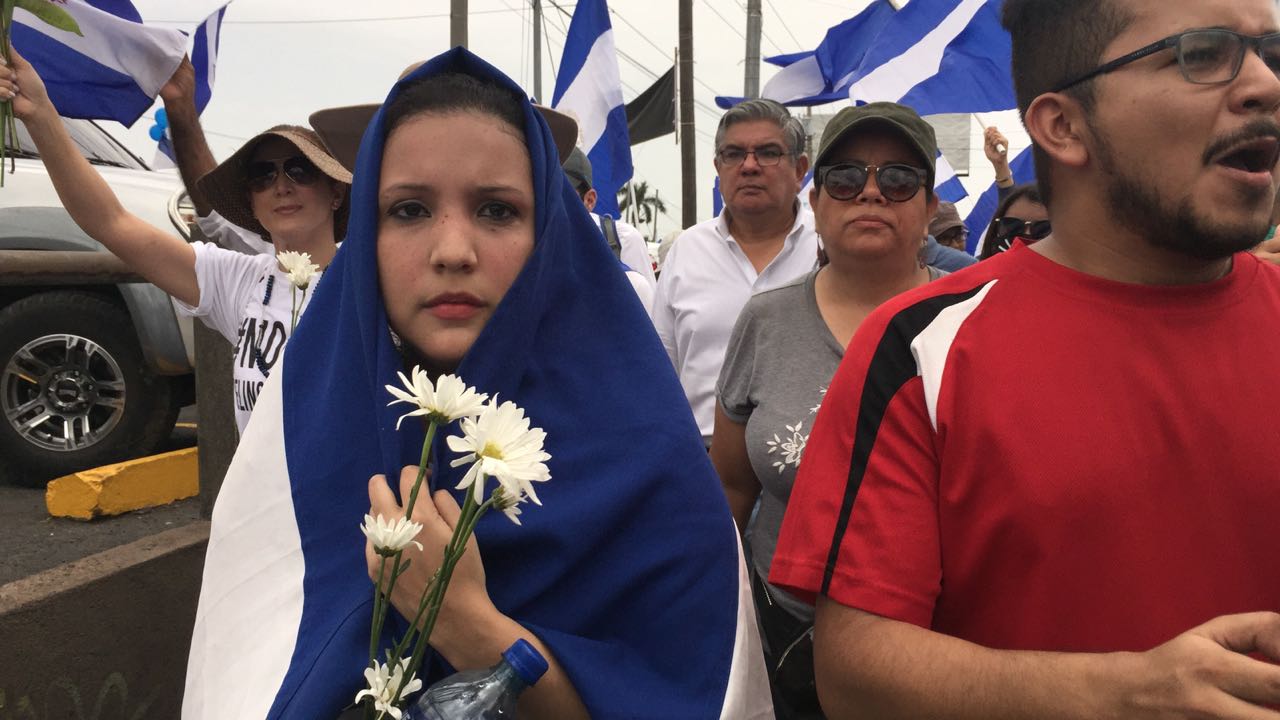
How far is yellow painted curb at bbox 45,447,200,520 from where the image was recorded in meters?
4.21

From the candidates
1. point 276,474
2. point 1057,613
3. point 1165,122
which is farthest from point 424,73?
point 1057,613

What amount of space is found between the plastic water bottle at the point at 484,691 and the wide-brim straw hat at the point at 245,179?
2106mm

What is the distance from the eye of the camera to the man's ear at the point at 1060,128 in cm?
148

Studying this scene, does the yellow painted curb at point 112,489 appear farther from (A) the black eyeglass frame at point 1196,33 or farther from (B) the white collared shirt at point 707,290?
(A) the black eyeglass frame at point 1196,33

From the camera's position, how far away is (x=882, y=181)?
271cm

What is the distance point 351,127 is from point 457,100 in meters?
0.73

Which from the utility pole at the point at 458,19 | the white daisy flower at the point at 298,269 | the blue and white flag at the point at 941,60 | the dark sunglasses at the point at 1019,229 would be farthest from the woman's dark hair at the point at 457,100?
the utility pole at the point at 458,19

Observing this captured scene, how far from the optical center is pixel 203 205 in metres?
3.58

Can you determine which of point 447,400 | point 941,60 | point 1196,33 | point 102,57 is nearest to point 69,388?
point 102,57

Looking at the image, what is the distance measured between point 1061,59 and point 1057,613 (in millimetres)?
780

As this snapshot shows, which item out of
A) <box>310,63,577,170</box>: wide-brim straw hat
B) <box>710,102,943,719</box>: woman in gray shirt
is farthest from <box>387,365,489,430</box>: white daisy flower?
<box>710,102,943,719</box>: woman in gray shirt

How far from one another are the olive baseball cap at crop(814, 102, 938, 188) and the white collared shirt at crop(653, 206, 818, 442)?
1152 mm

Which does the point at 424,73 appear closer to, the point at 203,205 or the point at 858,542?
the point at 858,542

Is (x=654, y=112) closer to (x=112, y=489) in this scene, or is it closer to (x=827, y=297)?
(x=112, y=489)
